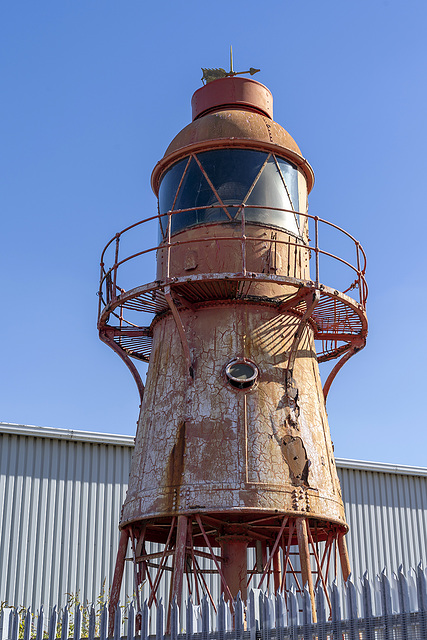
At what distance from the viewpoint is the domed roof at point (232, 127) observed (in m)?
15.0

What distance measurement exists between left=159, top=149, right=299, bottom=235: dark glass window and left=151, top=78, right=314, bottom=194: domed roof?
183 mm

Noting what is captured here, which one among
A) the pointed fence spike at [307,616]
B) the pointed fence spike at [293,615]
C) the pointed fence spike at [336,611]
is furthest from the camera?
the pointed fence spike at [293,615]

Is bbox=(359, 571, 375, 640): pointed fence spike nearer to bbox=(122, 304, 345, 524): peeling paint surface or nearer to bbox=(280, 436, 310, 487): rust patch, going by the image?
bbox=(122, 304, 345, 524): peeling paint surface

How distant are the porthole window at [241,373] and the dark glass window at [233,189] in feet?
8.53

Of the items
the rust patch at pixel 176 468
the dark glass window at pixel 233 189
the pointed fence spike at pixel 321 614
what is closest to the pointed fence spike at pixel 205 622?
the pointed fence spike at pixel 321 614

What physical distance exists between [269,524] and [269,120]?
764 cm

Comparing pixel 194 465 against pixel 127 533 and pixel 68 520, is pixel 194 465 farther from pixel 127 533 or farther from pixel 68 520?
pixel 68 520

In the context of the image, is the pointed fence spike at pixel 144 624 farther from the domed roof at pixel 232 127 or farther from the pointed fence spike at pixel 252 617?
the domed roof at pixel 232 127

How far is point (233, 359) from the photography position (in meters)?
13.8

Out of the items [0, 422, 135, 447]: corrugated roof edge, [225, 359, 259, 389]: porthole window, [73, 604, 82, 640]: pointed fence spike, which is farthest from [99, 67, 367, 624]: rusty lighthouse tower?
[0, 422, 135, 447]: corrugated roof edge

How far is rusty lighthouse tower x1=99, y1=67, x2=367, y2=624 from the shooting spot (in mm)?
13023

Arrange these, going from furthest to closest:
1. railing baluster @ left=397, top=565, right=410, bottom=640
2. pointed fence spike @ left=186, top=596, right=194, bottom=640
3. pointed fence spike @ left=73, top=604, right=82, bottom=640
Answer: pointed fence spike @ left=73, top=604, right=82, bottom=640, pointed fence spike @ left=186, top=596, right=194, bottom=640, railing baluster @ left=397, top=565, right=410, bottom=640

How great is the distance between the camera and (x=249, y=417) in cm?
1343

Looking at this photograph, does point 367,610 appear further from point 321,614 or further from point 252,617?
point 252,617
